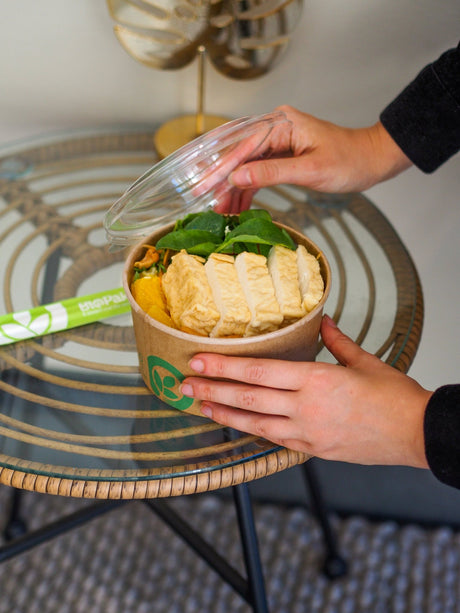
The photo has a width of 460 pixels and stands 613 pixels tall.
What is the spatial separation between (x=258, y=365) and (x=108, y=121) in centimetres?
89

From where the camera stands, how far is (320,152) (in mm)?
761

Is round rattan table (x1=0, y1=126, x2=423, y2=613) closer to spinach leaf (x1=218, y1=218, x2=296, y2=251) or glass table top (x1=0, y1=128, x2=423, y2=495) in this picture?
glass table top (x1=0, y1=128, x2=423, y2=495)

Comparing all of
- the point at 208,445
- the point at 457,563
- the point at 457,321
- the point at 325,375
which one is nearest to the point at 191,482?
the point at 208,445

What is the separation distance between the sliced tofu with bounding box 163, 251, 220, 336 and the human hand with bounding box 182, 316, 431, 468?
4cm

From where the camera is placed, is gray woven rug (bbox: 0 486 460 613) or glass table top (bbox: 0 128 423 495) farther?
gray woven rug (bbox: 0 486 460 613)

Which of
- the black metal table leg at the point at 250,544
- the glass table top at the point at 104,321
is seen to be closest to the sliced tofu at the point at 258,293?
the glass table top at the point at 104,321

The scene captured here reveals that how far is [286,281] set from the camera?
0.57m

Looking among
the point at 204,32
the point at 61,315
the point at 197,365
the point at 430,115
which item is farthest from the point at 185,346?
the point at 204,32

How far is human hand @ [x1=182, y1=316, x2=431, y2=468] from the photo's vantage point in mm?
521

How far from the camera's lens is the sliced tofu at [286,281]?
0.55 meters

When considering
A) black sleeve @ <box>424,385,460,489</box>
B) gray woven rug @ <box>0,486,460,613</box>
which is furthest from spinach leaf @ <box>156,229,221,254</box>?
gray woven rug @ <box>0,486,460,613</box>

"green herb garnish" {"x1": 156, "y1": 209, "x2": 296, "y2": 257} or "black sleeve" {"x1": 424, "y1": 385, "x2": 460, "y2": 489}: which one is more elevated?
"green herb garnish" {"x1": 156, "y1": 209, "x2": 296, "y2": 257}

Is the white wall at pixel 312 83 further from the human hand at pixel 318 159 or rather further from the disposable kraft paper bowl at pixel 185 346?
the disposable kraft paper bowl at pixel 185 346

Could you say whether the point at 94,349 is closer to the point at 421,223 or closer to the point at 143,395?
the point at 143,395
